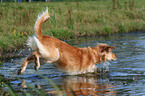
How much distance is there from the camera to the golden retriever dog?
21.6 feet

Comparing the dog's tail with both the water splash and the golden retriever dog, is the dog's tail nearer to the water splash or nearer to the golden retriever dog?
the golden retriever dog

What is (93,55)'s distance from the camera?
7.58 meters

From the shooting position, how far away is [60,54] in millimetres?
6836

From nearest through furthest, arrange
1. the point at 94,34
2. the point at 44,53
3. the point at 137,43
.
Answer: the point at 44,53 → the point at 137,43 → the point at 94,34

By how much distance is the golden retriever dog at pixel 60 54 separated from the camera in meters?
6.59

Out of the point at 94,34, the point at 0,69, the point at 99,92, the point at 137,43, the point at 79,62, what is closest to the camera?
the point at 99,92

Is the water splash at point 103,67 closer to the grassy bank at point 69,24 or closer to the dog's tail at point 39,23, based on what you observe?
the dog's tail at point 39,23

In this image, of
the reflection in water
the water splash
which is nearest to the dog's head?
the water splash

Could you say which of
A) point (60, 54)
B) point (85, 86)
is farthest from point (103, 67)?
point (85, 86)

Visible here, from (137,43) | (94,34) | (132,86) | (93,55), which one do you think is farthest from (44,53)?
(94,34)

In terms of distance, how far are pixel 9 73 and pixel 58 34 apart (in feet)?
21.7

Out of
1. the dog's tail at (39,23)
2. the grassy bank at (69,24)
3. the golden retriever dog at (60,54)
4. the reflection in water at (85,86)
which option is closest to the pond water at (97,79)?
the reflection in water at (85,86)

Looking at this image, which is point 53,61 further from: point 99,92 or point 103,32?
point 103,32

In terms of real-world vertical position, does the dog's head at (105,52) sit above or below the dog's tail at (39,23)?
below
